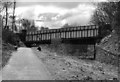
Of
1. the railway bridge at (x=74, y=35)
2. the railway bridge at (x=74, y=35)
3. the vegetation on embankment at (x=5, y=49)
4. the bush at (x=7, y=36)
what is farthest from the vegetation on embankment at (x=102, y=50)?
the bush at (x=7, y=36)

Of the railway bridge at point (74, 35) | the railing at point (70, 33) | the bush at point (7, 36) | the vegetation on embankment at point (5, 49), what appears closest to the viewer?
the vegetation on embankment at point (5, 49)

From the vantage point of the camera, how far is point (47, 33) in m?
50.9

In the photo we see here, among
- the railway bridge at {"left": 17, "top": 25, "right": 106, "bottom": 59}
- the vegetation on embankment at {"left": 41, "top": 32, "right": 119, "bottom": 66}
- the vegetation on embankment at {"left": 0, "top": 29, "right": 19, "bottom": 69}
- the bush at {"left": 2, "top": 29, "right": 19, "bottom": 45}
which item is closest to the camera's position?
the vegetation on embankment at {"left": 0, "top": 29, "right": 19, "bottom": 69}

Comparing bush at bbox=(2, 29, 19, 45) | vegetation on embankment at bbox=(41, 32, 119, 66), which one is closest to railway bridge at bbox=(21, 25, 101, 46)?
vegetation on embankment at bbox=(41, 32, 119, 66)

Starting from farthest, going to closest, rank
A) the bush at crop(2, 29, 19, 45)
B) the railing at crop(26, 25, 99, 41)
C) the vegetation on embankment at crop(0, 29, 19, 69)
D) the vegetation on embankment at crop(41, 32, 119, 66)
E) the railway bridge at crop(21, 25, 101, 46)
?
the railing at crop(26, 25, 99, 41), the railway bridge at crop(21, 25, 101, 46), the bush at crop(2, 29, 19, 45), the vegetation on embankment at crop(41, 32, 119, 66), the vegetation on embankment at crop(0, 29, 19, 69)

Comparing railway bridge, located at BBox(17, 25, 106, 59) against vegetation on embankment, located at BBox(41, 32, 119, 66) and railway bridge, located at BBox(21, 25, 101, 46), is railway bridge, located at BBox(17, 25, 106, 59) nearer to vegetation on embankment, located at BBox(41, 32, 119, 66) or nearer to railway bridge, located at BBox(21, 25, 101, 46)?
railway bridge, located at BBox(21, 25, 101, 46)

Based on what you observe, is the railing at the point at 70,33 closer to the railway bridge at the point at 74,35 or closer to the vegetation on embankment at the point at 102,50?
the railway bridge at the point at 74,35

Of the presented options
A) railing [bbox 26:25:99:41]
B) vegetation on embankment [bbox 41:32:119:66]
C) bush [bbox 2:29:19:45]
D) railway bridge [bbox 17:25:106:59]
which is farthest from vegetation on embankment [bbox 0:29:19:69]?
railing [bbox 26:25:99:41]

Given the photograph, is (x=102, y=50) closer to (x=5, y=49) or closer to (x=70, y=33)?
(x=5, y=49)

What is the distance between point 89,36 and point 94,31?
241cm

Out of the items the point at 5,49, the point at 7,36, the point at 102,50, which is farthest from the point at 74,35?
the point at 102,50

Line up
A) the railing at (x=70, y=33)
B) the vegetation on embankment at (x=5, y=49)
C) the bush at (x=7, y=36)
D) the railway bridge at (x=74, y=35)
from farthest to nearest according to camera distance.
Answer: the railing at (x=70, y=33) < the railway bridge at (x=74, y=35) < the bush at (x=7, y=36) < the vegetation on embankment at (x=5, y=49)

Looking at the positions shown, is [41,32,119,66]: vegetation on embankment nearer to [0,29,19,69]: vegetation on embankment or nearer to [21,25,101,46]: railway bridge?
[21,25,101,46]: railway bridge

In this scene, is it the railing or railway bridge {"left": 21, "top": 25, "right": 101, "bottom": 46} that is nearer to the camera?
railway bridge {"left": 21, "top": 25, "right": 101, "bottom": 46}
